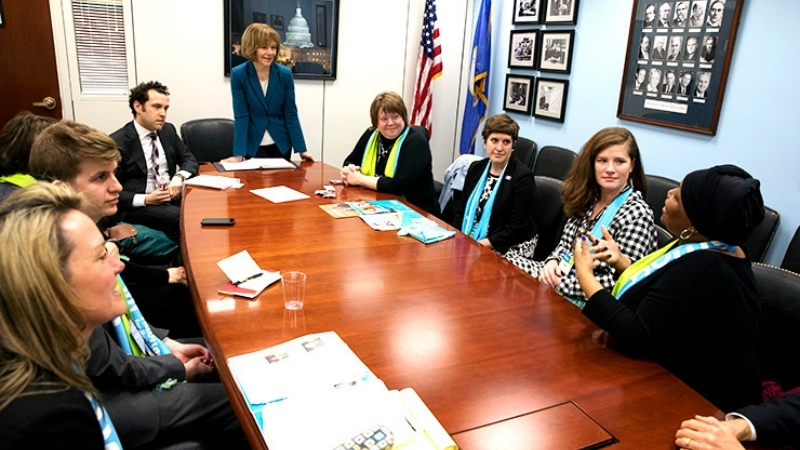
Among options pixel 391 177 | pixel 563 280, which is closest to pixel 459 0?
pixel 391 177

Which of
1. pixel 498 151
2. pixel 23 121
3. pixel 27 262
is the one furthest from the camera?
pixel 498 151

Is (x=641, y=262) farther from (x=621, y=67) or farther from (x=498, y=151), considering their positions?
(x=621, y=67)

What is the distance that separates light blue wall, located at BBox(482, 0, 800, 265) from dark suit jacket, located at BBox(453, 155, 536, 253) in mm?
1381

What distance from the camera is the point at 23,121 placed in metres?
1.99

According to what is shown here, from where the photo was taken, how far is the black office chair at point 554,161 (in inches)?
162

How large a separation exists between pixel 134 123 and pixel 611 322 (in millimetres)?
3011

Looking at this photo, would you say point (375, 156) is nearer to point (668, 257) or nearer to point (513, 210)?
point (513, 210)

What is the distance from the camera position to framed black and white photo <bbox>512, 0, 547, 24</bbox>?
4543mm

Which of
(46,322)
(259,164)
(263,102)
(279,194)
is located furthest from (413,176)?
(46,322)

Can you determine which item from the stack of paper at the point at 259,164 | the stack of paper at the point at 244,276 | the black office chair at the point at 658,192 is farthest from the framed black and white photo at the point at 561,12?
the stack of paper at the point at 244,276

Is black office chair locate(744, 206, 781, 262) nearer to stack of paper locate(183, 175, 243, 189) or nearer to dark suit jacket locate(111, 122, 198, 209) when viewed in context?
stack of paper locate(183, 175, 243, 189)

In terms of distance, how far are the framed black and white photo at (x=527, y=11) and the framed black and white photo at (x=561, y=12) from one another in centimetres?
7

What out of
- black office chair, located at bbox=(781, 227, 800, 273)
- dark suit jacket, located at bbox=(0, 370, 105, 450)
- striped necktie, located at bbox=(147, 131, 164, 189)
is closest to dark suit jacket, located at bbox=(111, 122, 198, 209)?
striped necktie, located at bbox=(147, 131, 164, 189)

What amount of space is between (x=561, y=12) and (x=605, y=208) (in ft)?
8.80
